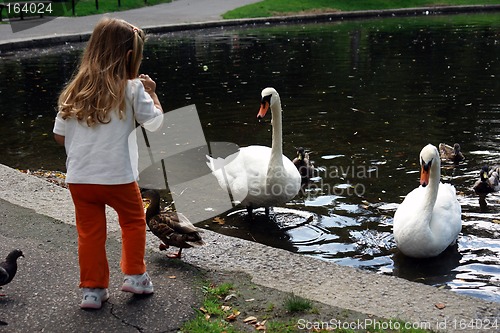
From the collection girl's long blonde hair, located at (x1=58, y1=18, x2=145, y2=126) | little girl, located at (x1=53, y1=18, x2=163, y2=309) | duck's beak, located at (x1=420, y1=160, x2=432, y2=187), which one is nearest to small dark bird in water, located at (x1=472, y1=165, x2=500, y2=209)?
duck's beak, located at (x1=420, y1=160, x2=432, y2=187)

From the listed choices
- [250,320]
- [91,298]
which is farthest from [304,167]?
[91,298]

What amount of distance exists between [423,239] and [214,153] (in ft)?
16.5

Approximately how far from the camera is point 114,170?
4211 mm

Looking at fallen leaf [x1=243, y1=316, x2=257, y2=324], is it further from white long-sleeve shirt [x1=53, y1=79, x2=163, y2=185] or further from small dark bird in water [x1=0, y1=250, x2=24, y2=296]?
small dark bird in water [x1=0, y1=250, x2=24, y2=296]

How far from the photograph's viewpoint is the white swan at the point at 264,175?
24.3 ft

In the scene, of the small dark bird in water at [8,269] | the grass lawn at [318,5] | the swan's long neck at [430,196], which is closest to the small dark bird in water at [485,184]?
the swan's long neck at [430,196]

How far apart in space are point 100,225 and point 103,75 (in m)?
0.96

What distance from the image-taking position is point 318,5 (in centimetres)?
3588

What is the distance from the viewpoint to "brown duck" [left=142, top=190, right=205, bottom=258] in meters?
5.22

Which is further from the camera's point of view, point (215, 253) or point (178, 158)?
point (178, 158)

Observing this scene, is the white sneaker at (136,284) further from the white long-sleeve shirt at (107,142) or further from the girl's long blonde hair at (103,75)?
the girl's long blonde hair at (103,75)

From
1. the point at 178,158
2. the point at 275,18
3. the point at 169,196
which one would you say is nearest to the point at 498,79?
the point at 178,158

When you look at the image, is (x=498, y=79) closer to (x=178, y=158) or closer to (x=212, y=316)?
(x=178, y=158)

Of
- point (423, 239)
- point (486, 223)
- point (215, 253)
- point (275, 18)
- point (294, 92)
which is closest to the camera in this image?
point (215, 253)
